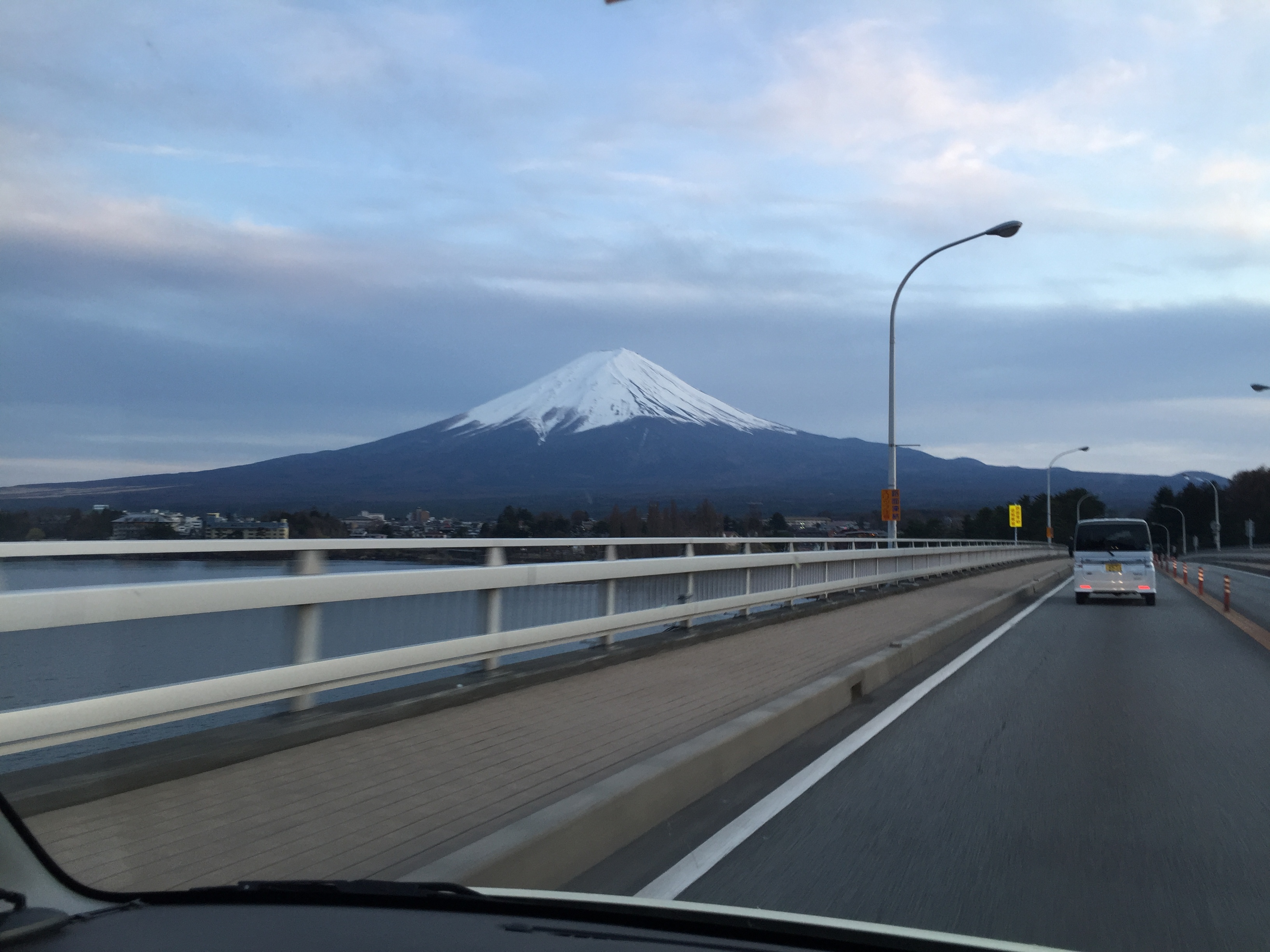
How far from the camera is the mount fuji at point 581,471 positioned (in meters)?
9.80

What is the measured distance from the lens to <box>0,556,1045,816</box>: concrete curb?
4.83m

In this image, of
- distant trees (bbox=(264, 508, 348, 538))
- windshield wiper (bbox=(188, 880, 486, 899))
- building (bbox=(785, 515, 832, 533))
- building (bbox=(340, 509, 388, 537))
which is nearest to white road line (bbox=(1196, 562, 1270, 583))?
Result: building (bbox=(785, 515, 832, 533))

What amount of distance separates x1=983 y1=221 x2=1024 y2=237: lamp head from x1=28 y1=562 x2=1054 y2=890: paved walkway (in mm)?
18172

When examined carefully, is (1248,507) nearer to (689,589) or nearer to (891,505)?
(891,505)

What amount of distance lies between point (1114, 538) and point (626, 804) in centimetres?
2322

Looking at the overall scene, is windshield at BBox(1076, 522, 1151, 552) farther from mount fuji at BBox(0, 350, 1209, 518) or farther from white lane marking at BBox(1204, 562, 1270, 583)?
white lane marking at BBox(1204, 562, 1270, 583)

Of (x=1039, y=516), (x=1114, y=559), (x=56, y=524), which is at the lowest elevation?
(x=1114, y=559)

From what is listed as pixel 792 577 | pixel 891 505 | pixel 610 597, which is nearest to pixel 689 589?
pixel 610 597

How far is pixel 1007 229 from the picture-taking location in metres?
25.0

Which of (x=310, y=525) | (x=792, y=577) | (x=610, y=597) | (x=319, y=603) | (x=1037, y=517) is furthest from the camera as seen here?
(x=1037, y=517)

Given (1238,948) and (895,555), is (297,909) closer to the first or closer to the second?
(1238,948)

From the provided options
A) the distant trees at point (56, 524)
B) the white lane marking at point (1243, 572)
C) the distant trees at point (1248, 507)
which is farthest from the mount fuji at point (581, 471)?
A: the distant trees at point (1248, 507)

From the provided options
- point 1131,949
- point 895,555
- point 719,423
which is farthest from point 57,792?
point 719,423

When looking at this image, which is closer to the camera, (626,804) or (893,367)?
(626,804)
